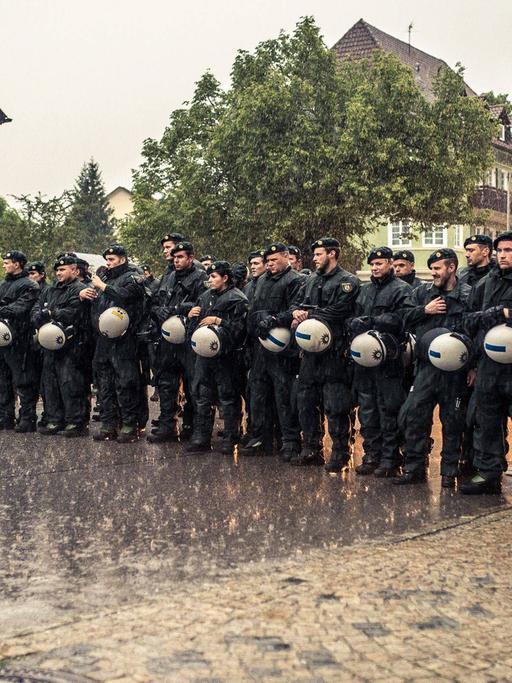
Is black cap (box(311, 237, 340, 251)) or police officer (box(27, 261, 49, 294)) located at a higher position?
police officer (box(27, 261, 49, 294))

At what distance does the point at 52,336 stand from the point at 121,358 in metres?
0.76

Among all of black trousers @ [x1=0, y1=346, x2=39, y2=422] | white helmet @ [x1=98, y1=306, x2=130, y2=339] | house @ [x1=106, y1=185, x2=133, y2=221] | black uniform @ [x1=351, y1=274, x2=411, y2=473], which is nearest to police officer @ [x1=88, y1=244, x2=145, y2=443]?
white helmet @ [x1=98, y1=306, x2=130, y2=339]

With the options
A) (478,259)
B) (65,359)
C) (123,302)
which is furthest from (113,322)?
(478,259)

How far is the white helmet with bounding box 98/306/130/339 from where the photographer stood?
12.1 m

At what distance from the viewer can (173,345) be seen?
39.9ft

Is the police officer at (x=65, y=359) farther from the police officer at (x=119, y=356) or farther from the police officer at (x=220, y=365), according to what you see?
the police officer at (x=220, y=365)

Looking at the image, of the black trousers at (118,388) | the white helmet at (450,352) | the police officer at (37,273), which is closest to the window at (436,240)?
the police officer at (37,273)

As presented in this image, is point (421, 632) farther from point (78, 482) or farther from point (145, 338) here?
point (145, 338)

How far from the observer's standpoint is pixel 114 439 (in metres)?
12.5

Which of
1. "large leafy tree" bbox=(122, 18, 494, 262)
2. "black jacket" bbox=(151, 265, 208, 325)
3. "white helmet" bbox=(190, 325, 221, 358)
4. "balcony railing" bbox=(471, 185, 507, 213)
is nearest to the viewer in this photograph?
"white helmet" bbox=(190, 325, 221, 358)

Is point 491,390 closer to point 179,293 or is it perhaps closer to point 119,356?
point 179,293

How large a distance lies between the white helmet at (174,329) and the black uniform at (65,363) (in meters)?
1.27

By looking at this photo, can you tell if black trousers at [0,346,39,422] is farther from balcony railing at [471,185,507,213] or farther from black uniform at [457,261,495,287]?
balcony railing at [471,185,507,213]

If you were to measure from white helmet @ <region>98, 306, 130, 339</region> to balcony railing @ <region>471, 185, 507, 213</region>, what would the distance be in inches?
1995
